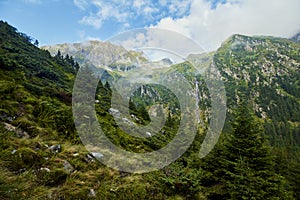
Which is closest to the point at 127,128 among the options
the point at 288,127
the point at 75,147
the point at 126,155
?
the point at 126,155

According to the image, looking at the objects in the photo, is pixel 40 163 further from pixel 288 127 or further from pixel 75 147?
pixel 288 127

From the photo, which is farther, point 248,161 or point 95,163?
point 248,161

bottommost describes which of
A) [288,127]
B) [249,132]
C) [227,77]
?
[249,132]

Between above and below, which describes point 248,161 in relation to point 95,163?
above

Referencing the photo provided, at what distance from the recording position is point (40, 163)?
6527 millimetres

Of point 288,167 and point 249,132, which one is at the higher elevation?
point 249,132

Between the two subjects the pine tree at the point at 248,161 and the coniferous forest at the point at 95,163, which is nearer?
the coniferous forest at the point at 95,163

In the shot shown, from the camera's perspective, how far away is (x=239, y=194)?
9969 millimetres

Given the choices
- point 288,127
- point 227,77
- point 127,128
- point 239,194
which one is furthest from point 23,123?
point 227,77

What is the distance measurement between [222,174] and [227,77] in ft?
567

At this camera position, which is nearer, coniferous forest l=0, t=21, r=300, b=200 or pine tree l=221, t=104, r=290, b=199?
coniferous forest l=0, t=21, r=300, b=200

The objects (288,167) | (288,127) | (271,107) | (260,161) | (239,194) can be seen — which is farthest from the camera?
(271,107)

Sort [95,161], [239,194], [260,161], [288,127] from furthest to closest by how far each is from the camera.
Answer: [288,127] → [260,161] → [239,194] → [95,161]

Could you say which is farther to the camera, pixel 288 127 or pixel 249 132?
pixel 288 127
